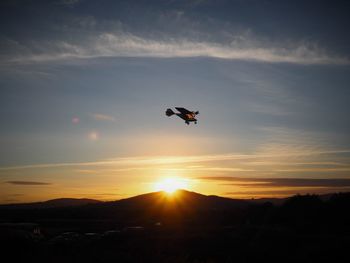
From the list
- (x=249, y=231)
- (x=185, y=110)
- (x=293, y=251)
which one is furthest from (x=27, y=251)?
(x=249, y=231)

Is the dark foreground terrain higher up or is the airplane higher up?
the airplane

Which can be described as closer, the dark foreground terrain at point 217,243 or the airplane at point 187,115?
the dark foreground terrain at point 217,243

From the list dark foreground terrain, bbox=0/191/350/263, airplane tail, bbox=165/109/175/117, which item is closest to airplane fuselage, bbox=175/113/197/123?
airplane tail, bbox=165/109/175/117

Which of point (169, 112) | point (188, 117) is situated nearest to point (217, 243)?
point (188, 117)

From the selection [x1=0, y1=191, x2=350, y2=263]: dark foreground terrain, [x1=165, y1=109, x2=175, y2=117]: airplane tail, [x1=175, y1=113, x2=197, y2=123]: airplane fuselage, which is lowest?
[x1=0, y1=191, x2=350, y2=263]: dark foreground terrain

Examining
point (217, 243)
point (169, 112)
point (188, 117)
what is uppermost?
point (169, 112)

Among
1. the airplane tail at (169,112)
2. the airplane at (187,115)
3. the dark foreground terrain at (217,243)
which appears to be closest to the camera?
the dark foreground terrain at (217,243)

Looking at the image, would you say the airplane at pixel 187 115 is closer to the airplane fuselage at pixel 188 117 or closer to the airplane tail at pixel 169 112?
the airplane fuselage at pixel 188 117

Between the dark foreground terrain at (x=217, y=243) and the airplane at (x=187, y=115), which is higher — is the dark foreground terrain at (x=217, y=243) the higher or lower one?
the lower one

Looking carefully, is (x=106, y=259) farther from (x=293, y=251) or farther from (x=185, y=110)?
(x=185, y=110)

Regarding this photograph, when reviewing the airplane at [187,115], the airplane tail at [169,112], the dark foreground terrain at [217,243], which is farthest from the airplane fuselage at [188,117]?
the dark foreground terrain at [217,243]

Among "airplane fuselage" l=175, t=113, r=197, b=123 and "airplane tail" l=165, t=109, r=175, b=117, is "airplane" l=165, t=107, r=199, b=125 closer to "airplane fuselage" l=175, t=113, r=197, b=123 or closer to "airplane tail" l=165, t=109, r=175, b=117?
"airplane fuselage" l=175, t=113, r=197, b=123

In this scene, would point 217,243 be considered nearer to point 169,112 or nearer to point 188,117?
point 188,117

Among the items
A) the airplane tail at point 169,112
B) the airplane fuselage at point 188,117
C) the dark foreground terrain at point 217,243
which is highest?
the airplane tail at point 169,112
